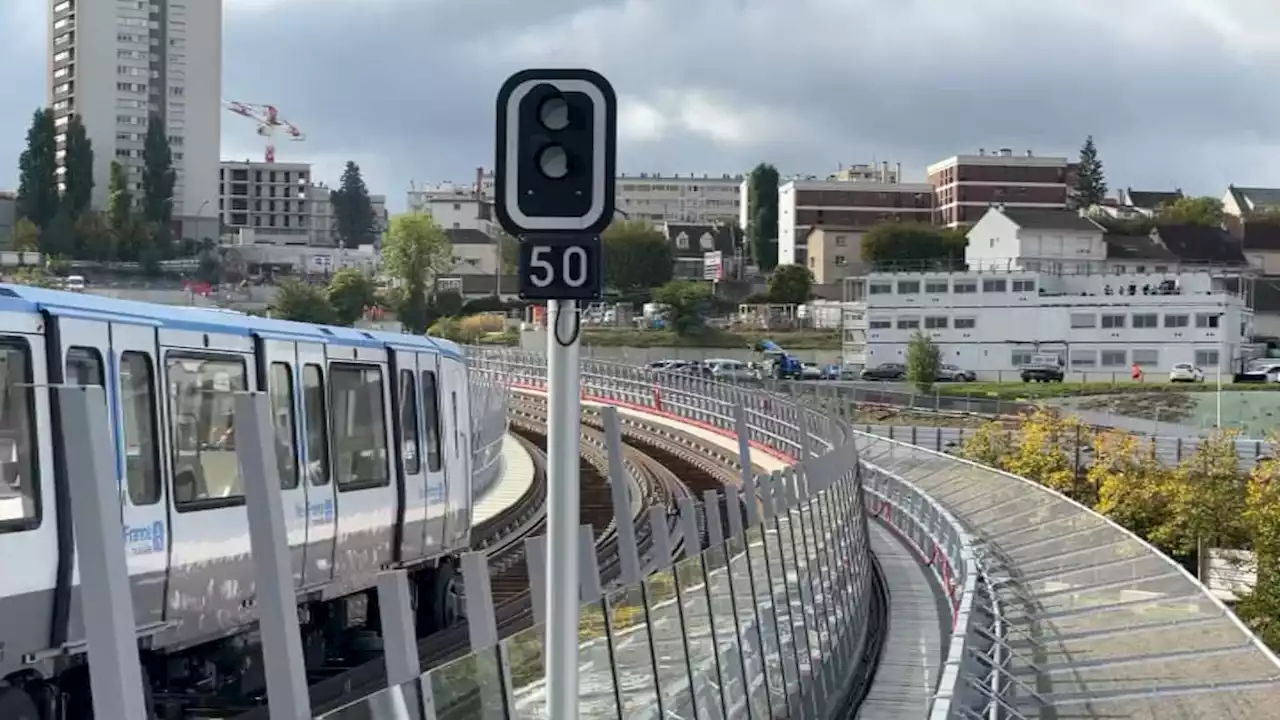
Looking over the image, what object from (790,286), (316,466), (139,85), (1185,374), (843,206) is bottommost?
(1185,374)

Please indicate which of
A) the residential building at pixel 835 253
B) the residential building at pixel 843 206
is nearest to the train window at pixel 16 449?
the residential building at pixel 835 253

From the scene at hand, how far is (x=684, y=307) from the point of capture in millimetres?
103625

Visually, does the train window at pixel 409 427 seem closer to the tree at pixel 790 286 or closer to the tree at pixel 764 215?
the tree at pixel 790 286

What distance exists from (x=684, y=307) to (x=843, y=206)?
4430cm

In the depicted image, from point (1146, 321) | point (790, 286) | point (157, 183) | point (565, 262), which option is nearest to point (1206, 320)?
point (1146, 321)

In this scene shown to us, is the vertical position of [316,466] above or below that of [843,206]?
below

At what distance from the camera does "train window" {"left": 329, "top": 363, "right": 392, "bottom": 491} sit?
14.2 meters

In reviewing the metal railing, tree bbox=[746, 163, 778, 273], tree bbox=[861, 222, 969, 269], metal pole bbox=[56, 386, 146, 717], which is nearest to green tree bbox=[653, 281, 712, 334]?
tree bbox=[861, 222, 969, 269]

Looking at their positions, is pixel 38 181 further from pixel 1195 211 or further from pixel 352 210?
pixel 1195 211

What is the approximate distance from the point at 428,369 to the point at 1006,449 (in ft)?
124

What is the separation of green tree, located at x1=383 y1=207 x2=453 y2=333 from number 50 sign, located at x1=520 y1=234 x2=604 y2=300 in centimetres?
10259

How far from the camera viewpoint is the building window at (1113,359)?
94.2 m

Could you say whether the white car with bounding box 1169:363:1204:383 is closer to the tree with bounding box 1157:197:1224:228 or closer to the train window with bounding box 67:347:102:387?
the tree with bounding box 1157:197:1224:228

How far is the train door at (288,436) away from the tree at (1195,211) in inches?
5676
